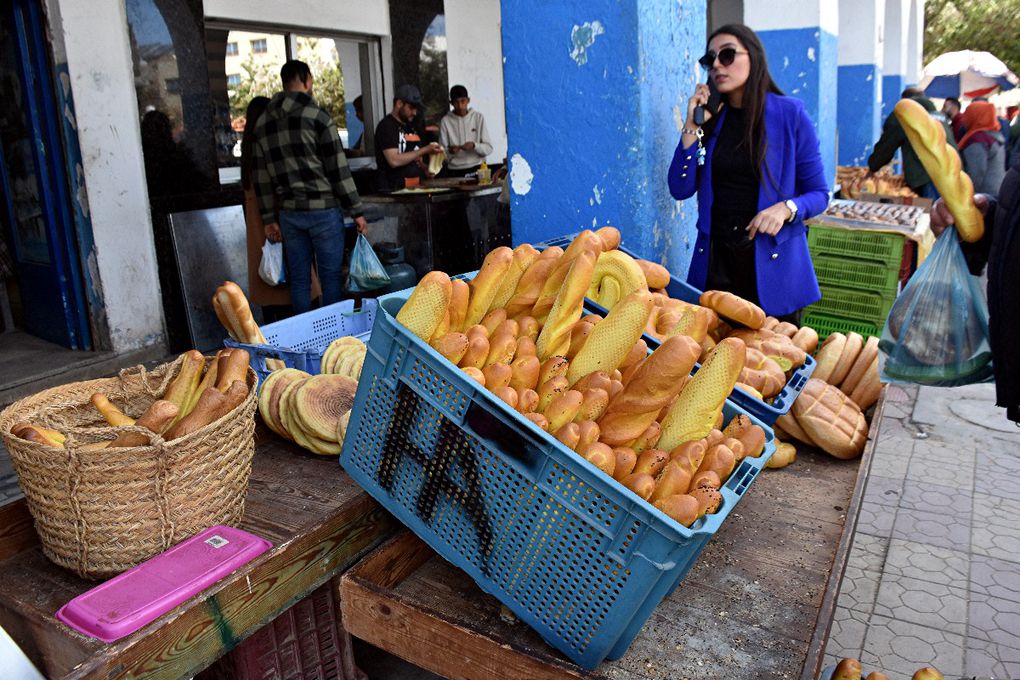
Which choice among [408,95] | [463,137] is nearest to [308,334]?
[408,95]

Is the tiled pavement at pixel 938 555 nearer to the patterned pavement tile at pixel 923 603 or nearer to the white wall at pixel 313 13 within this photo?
the patterned pavement tile at pixel 923 603

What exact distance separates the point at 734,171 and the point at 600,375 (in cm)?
192

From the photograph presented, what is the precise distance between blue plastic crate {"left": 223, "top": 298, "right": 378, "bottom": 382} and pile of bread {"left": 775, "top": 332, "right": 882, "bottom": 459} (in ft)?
4.67

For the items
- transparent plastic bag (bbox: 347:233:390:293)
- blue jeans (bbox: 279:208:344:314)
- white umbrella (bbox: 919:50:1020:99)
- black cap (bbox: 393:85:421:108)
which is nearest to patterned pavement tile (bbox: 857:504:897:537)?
transparent plastic bag (bbox: 347:233:390:293)

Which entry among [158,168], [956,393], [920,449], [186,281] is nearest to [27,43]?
[158,168]

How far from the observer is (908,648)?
3037mm

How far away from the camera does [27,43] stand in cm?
555

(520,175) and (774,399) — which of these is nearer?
(774,399)

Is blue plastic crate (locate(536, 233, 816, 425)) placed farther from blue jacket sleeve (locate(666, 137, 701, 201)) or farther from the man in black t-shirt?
the man in black t-shirt

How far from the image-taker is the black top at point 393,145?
7672 millimetres

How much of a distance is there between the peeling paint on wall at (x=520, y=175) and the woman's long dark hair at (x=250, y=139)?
268cm

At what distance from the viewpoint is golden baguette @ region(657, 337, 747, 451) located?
171 centimetres

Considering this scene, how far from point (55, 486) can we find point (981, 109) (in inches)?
347

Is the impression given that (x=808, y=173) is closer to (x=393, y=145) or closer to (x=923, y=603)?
(x=923, y=603)
